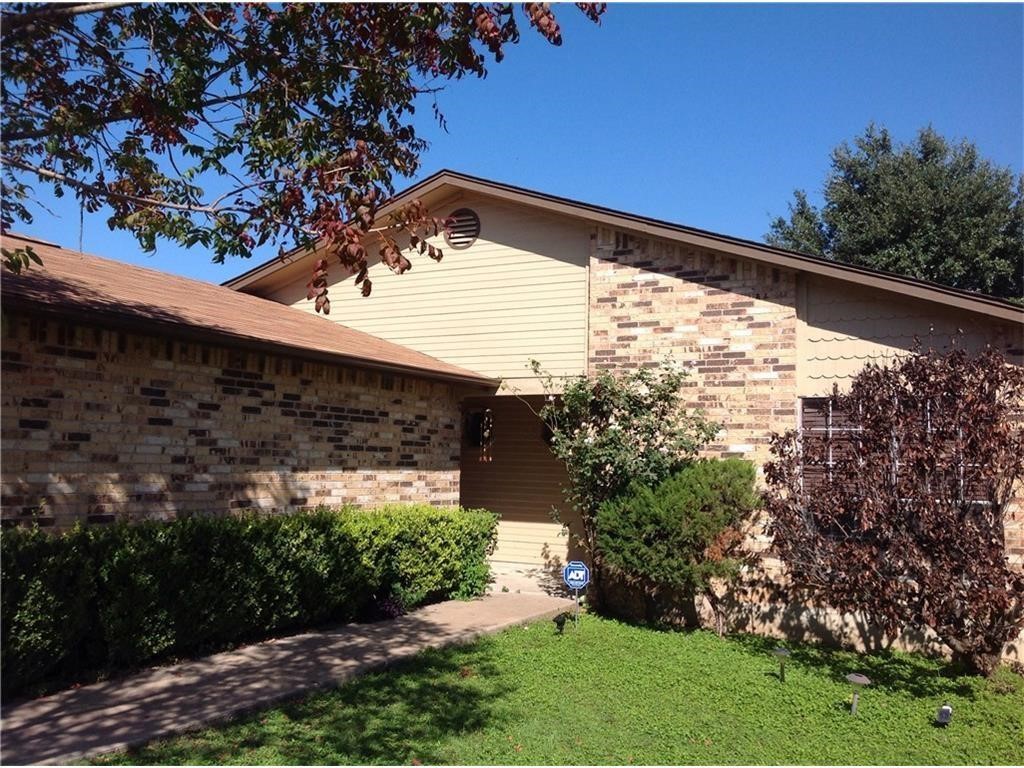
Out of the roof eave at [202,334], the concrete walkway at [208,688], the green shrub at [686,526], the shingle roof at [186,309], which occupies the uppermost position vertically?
the shingle roof at [186,309]

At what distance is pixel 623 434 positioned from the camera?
31.7ft

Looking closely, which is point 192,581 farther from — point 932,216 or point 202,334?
point 932,216

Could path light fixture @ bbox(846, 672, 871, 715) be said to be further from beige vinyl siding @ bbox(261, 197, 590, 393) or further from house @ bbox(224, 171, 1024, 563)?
beige vinyl siding @ bbox(261, 197, 590, 393)

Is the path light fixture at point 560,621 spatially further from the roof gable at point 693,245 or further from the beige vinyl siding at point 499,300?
the roof gable at point 693,245

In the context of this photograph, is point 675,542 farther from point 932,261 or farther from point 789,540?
point 932,261

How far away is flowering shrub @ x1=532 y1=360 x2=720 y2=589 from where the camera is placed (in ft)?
31.0

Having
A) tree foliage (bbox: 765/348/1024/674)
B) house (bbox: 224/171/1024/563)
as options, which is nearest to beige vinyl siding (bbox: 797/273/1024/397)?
house (bbox: 224/171/1024/563)

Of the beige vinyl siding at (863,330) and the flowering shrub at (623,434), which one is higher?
the beige vinyl siding at (863,330)

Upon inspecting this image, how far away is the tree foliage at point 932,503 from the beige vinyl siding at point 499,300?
14.0 feet

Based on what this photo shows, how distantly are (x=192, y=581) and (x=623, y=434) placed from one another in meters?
4.97

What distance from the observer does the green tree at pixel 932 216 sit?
69.3ft

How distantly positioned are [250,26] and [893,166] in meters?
20.9

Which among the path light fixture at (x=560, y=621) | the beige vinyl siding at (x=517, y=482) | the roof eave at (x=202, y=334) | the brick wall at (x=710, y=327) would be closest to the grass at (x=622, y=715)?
the path light fixture at (x=560, y=621)

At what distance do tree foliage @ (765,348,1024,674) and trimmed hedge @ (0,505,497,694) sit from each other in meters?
4.44
